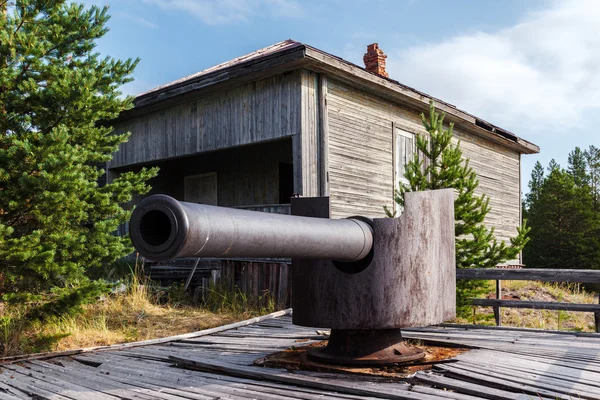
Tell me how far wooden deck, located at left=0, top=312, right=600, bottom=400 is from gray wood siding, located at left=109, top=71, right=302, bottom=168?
5766mm

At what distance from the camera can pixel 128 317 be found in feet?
29.3

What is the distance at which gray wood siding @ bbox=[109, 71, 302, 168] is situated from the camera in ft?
35.4

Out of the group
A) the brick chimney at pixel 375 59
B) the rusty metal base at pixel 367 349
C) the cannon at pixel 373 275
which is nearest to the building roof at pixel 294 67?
the brick chimney at pixel 375 59

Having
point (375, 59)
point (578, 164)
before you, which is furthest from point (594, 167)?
point (375, 59)

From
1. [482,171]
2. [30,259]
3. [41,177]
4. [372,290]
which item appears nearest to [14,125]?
[41,177]

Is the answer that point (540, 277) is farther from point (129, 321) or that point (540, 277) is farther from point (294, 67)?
point (129, 321)

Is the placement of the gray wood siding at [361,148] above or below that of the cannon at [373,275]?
above

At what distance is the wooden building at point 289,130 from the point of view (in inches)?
420

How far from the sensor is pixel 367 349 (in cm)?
414

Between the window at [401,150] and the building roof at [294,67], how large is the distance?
73cm

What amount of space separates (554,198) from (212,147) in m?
27.3

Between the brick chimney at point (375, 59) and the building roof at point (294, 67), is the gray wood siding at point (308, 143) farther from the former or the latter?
the brick chimney at point (375, 59)

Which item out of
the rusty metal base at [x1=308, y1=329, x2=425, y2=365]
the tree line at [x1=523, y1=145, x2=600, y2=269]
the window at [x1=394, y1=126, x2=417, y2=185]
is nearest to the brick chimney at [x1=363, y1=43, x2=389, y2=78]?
the window at [x1=394, y1=126, x2=417, y2=185]

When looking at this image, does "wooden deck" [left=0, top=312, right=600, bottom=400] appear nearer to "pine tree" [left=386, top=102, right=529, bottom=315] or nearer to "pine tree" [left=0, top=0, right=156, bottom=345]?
"pine tree" [left=0, top=0, right=156, bottom=345]
